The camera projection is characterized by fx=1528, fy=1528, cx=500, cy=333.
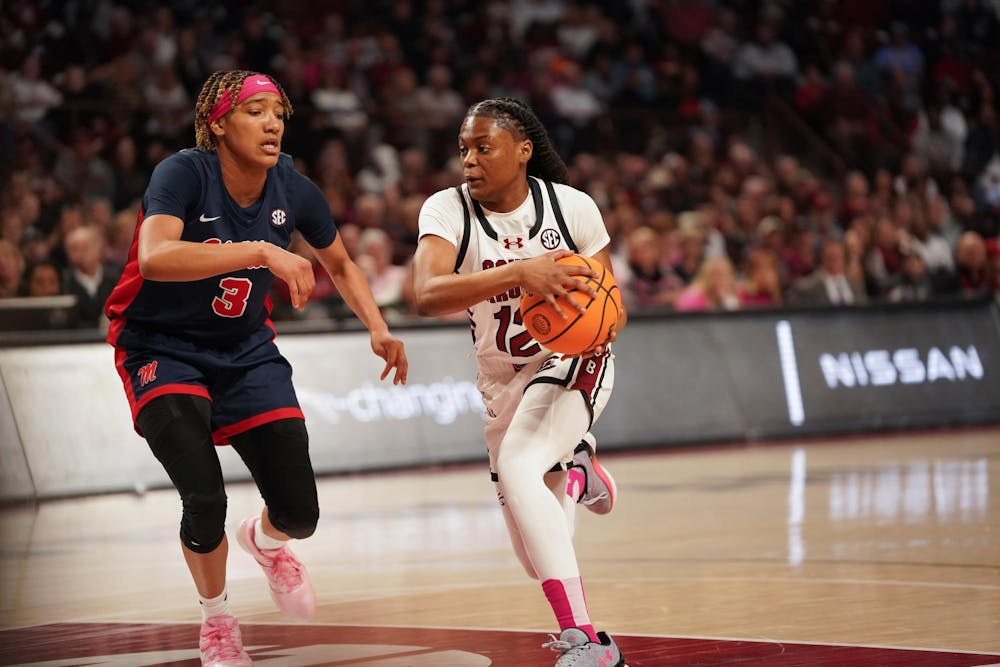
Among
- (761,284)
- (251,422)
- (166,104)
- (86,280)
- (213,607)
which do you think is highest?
(166,104)

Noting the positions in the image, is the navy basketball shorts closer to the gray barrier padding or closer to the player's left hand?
the player's left hand

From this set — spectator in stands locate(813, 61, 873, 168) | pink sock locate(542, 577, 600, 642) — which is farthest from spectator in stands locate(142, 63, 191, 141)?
pink sock locate(542, 577, 600, 642)

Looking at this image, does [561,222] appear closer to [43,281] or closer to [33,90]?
[43,281]

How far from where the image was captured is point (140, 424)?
5.30m

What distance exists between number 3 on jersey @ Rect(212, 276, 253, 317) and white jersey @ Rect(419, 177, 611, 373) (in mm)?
665

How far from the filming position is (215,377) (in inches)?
215

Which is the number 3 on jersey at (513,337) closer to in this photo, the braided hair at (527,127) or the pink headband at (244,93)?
the braided hair at (527,127)

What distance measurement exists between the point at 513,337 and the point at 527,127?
77cm

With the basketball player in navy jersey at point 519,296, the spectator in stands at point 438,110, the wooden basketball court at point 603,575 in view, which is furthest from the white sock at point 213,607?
the spectator in stands at point 438,110

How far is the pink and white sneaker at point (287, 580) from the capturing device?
5789 millimetres

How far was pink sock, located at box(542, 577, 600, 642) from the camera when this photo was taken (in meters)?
4.80

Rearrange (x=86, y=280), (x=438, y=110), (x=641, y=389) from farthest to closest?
(x=438, y=110) < (x=641, y=389) < (x=86, y=280)

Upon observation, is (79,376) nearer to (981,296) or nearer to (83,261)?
(83,261)

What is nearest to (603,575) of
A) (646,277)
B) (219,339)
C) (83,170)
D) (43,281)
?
(219,339)
